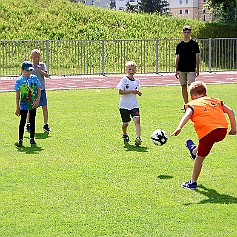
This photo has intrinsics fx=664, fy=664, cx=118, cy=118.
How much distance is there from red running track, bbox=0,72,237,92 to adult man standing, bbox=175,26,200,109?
829 centimetres

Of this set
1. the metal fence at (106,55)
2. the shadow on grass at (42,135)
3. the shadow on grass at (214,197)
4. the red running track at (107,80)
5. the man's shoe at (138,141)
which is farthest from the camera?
the metal fence at (106,55)

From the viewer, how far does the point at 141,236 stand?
6309mm

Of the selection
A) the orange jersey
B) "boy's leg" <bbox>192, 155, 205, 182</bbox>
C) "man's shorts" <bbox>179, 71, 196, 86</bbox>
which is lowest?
"boy's leg" <bbox>192, 155, 205, 182</bbox>

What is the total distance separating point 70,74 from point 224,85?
8.58 m

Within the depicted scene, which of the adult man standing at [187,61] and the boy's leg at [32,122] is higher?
the adult man standing at [187,61]

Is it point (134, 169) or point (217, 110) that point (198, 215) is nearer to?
point (217, 110)

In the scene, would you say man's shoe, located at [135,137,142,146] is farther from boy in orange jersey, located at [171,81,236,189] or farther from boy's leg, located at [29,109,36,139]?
boy in orange jersey, located at [171,81,236,189]

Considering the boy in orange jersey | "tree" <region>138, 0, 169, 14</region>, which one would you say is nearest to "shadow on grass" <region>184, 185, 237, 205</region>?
the boy in orange jersey

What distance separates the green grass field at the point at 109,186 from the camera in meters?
6.64

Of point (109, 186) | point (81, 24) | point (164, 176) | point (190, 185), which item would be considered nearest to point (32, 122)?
point (164, 176)

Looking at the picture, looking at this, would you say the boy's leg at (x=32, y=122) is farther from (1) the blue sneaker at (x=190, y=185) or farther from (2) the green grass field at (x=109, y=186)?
(1) the blue sneaker at (x=190, y=185)

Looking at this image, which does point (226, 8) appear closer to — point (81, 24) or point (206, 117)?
point (81, 24)

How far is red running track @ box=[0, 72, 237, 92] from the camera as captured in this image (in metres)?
24.8

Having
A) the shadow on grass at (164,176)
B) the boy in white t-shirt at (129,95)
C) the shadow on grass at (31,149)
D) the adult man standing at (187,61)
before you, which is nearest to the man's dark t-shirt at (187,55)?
the adult man standing at (187,61)
